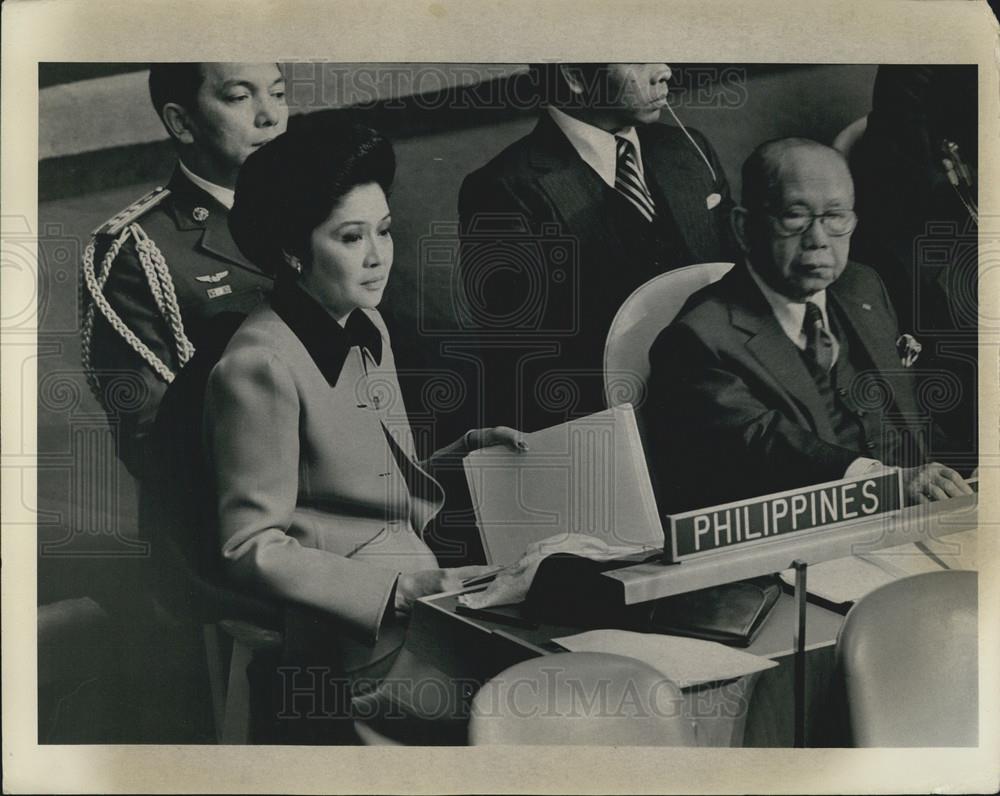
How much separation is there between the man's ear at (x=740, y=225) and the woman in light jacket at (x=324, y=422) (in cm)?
77

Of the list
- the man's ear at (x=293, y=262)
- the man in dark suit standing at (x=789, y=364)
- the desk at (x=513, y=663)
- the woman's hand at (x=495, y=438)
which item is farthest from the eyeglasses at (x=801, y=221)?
the man's ear at (x=293, y=262)

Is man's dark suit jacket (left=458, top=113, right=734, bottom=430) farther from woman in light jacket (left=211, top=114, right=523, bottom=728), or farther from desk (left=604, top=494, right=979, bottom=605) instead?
desk (left=604, top=494, right=979, bottom=605)

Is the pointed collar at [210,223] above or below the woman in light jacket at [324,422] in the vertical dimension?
above

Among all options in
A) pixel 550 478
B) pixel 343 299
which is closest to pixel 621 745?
pixel 550 478

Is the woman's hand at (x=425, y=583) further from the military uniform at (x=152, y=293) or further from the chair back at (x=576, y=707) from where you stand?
the military uniform at (x=152, y=293)

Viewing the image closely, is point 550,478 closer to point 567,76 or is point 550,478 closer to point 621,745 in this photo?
point 621,745

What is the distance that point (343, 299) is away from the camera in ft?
8.92

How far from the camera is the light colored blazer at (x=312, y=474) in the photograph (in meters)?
2.66

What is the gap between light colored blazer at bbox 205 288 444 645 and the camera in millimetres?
2664

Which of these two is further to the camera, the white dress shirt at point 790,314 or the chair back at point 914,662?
the white dress shirt at point 790,314

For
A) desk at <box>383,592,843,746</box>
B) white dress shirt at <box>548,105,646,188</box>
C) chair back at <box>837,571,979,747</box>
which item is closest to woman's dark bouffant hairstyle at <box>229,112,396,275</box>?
white dress shirt at <box>548,105,646,188</box>

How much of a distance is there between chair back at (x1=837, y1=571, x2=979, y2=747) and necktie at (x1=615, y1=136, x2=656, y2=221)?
3.75 feet

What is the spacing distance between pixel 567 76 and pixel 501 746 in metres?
1.71

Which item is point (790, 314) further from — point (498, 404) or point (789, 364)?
point (498, 404)
